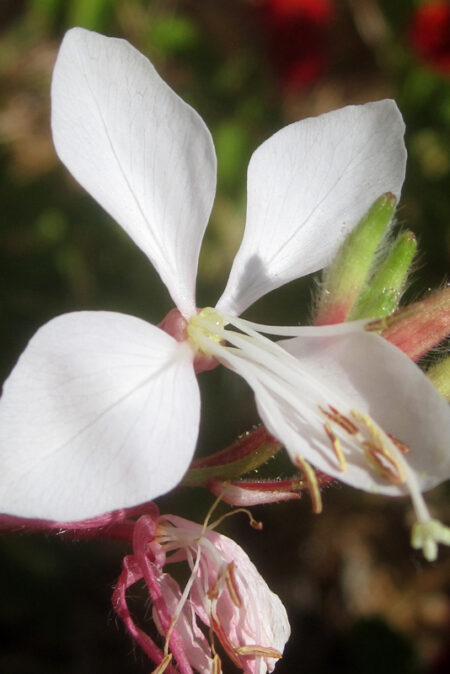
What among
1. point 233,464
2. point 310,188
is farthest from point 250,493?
point 310,188

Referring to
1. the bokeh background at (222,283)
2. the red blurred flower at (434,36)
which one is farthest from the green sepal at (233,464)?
the red blurred flower at (434,36)

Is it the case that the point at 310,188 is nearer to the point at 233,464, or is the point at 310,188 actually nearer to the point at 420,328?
the point at 420,328

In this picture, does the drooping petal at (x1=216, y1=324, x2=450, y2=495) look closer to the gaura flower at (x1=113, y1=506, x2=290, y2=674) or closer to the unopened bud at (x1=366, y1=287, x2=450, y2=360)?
the unopened bud at (x1=366, y1=287, x2=450, y2=360)

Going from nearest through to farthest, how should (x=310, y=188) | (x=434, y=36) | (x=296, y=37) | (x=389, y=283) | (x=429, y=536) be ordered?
(x=429, y=536)
(x=389, y=283)
(x=310, y=188)
(x=434, y=36)
(x=296, y=37)

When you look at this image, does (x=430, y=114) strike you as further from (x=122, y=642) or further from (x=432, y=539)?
(x=432, y=539)

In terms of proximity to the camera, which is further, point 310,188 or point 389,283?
point 310,188
